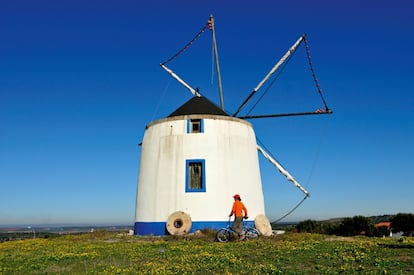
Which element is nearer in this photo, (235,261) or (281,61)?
(235,261)

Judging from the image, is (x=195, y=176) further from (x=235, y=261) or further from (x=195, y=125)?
(x=235, y=261)

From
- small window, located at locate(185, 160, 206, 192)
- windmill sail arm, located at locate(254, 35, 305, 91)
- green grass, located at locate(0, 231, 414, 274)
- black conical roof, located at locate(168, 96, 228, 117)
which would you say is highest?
windmill sail arm, located at locate(254, 35, 305, 91)

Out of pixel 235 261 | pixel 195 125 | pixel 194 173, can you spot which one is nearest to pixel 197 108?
pixel 195 125

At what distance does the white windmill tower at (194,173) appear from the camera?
24.9 metres

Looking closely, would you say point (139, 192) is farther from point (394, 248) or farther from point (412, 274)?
point (412, 274)

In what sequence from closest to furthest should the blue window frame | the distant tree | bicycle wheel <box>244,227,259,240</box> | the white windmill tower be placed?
bicycle wheel <box>244,227,259,240</box>
the white windmill tower
the blue window frame
the distant tree

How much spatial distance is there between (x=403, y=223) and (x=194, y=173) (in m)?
34.8

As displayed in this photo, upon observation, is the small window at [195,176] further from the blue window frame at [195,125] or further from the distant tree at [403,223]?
the distant tree at [403,223]

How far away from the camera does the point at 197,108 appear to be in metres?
28.6

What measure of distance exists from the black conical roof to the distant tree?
32056 mm

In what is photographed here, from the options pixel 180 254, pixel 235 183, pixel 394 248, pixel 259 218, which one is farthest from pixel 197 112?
pixel 394 248

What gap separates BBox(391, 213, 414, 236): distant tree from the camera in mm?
48312

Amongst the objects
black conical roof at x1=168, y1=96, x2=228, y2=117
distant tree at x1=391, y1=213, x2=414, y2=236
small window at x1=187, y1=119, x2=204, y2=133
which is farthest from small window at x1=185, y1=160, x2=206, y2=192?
distant tree at x1=391, y1=213, x2=414, y2=236

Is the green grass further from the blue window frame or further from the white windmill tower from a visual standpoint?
the blue window frame
